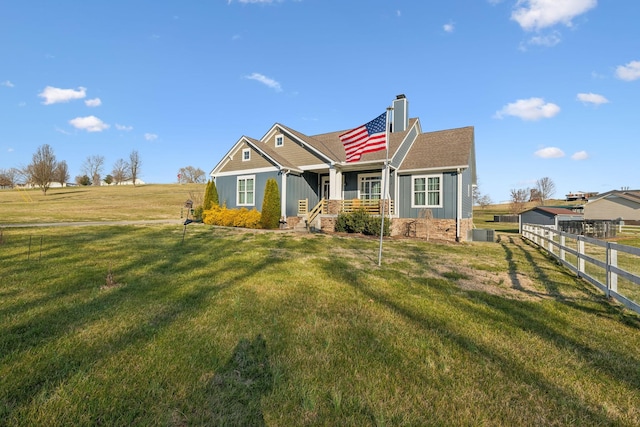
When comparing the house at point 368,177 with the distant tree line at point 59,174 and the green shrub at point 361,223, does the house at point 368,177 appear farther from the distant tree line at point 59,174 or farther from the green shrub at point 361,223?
the distant tree line at point 59,174

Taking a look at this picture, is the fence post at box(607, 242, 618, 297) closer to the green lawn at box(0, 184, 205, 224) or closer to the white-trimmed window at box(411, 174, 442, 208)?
the white-trimmed window at box(411, 174, 442, 208)

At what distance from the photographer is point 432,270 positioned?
7.29 m

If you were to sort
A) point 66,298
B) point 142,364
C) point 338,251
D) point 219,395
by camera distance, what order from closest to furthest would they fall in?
point 219,395 < point 142,364 < point 66,298 < point 338,251

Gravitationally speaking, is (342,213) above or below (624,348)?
above

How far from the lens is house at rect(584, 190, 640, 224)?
33156 mm

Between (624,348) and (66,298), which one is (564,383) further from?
(66,298)

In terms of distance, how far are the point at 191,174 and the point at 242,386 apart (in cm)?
8250

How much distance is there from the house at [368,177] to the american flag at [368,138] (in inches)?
279

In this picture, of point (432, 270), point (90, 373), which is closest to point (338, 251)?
point (432, 270)

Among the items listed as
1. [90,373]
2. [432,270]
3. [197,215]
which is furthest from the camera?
[197,215]

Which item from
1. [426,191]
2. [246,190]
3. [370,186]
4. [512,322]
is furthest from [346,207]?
[512,322]

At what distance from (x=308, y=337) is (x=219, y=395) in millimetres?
1246

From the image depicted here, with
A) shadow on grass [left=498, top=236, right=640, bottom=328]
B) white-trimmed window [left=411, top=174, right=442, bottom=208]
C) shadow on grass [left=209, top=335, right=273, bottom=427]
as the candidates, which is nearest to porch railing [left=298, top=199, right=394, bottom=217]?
white-trimmed window [left=411, top=174, right=442, bottom=208]

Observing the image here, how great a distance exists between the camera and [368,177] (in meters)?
18.0
